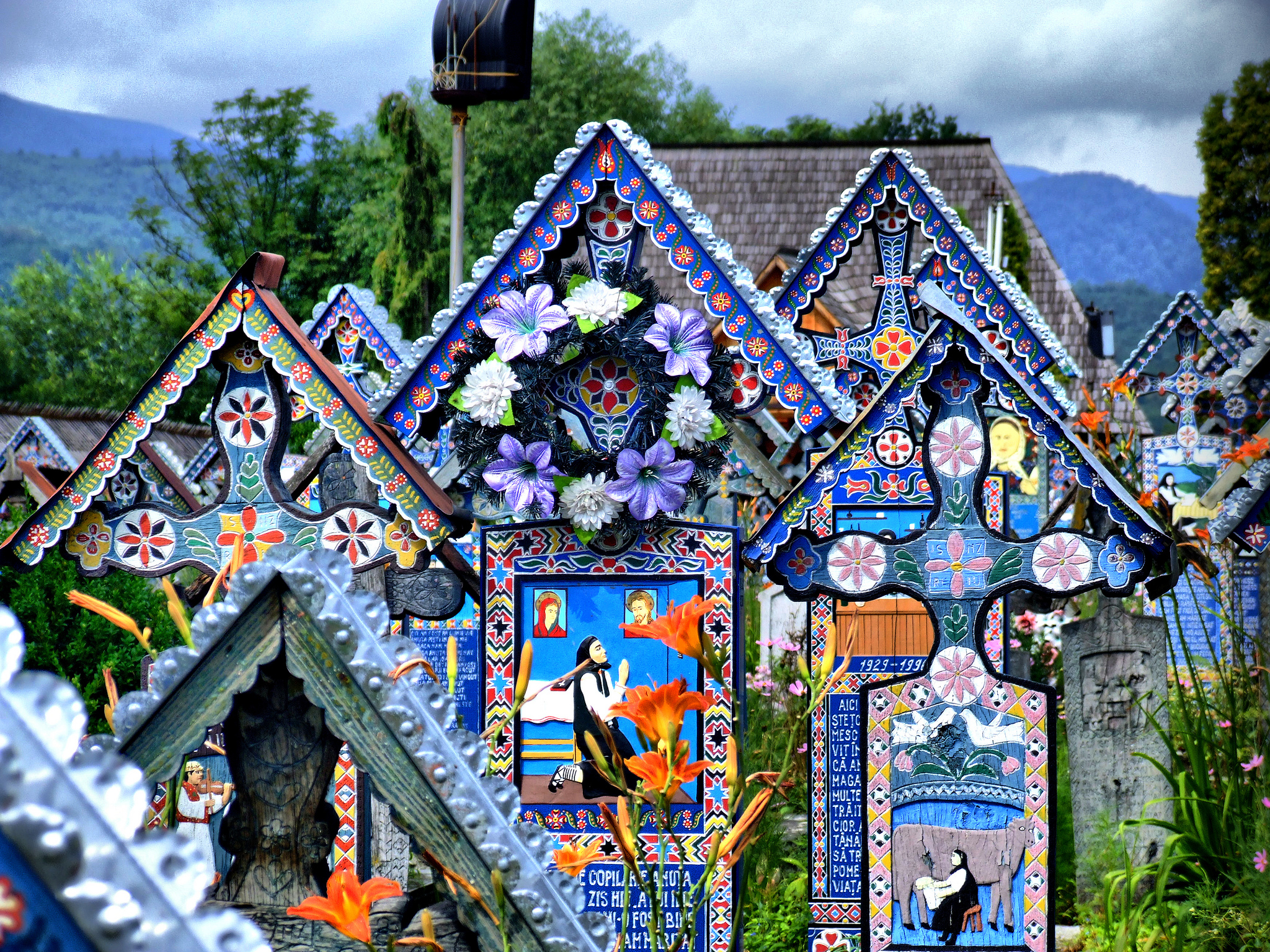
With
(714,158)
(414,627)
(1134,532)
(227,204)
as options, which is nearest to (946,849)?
(1134,532)

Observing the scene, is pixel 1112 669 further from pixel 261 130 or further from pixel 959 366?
pixel 261 130

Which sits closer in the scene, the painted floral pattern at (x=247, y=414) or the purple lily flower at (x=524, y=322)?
→ the purple lily flower at (x=524, y=322)

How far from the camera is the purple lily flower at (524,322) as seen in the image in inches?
200

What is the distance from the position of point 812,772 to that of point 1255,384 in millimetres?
5082

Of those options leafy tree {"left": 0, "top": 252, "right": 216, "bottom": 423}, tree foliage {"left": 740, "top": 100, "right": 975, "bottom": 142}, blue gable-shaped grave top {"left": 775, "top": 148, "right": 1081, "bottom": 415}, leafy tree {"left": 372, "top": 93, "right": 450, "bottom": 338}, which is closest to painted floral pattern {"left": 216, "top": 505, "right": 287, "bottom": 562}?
blue gable-shaped grave top {"left": 775, "top": 148, "right": 1081, "bottom": 415}

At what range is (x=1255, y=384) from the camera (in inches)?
375

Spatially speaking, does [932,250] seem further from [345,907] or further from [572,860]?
[345,907]

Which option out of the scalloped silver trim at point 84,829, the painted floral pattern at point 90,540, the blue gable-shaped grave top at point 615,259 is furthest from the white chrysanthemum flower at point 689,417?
the scalloped silver trim at point 84,829

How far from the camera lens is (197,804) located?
557 cm

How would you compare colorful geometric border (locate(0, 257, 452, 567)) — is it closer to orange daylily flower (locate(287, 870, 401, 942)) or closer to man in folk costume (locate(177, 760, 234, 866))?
man in folk costume (locate(177, 760, 234, 866))

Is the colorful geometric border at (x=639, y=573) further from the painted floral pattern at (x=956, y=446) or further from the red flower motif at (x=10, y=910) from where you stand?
the red flower motif at (x=10, y=910)

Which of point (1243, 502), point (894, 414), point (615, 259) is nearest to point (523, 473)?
point (615, 259)

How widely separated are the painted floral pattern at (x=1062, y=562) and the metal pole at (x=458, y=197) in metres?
4.03

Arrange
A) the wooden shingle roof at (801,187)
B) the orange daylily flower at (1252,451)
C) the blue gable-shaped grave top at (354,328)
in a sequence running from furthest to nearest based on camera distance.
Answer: the wooden shingle roof at (801,187), the blue gable-shaped grave top at (354,328), the orange daylily flower at (1252,451)
